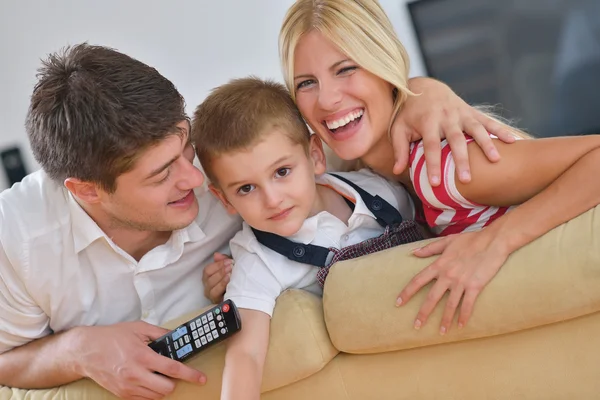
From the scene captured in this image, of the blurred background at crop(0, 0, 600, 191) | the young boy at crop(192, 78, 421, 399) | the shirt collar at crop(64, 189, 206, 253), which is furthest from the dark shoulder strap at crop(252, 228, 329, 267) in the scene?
the blurred background at crop(0, 0, 600, 191)

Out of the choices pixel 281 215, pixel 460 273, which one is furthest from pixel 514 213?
pixel 281 215

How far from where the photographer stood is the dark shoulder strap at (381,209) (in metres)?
1.29

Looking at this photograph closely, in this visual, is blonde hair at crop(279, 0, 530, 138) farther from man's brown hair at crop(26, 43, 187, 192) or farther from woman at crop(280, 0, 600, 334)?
man's brown hair at crop(26, 43, 187, 192)

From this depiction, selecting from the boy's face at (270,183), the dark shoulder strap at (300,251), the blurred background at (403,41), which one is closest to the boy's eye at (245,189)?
the boy's face at (270,183)

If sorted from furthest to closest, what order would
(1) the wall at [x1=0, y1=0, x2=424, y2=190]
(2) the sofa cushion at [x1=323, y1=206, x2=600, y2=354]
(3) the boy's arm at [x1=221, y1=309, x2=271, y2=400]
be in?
(1) the wall at [x1=0, y1=0, x2=424, y2=190] < (3) the boy's arm at [x1=221, y1=309, x2=271, y2=400] < (2) the sofa cushion at [x1=323, y1=206, x2=600, y2=354]

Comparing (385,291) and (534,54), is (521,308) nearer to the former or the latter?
(385,291)

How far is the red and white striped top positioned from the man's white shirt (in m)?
0.41

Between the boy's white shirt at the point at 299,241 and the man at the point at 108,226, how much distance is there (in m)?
0.08

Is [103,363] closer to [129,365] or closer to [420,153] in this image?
[129,365]

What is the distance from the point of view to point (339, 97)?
4.20ft

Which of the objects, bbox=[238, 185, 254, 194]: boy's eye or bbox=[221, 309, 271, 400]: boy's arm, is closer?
bbox=[221, 309, 271, 400]: boy's arm

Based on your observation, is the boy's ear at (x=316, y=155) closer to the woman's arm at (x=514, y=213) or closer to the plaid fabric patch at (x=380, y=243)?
the plaid fabric patch at (x=380, y=243)

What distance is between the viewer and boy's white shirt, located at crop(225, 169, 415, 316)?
1.20 metres

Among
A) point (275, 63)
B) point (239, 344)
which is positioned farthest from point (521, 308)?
point (275, 63)
